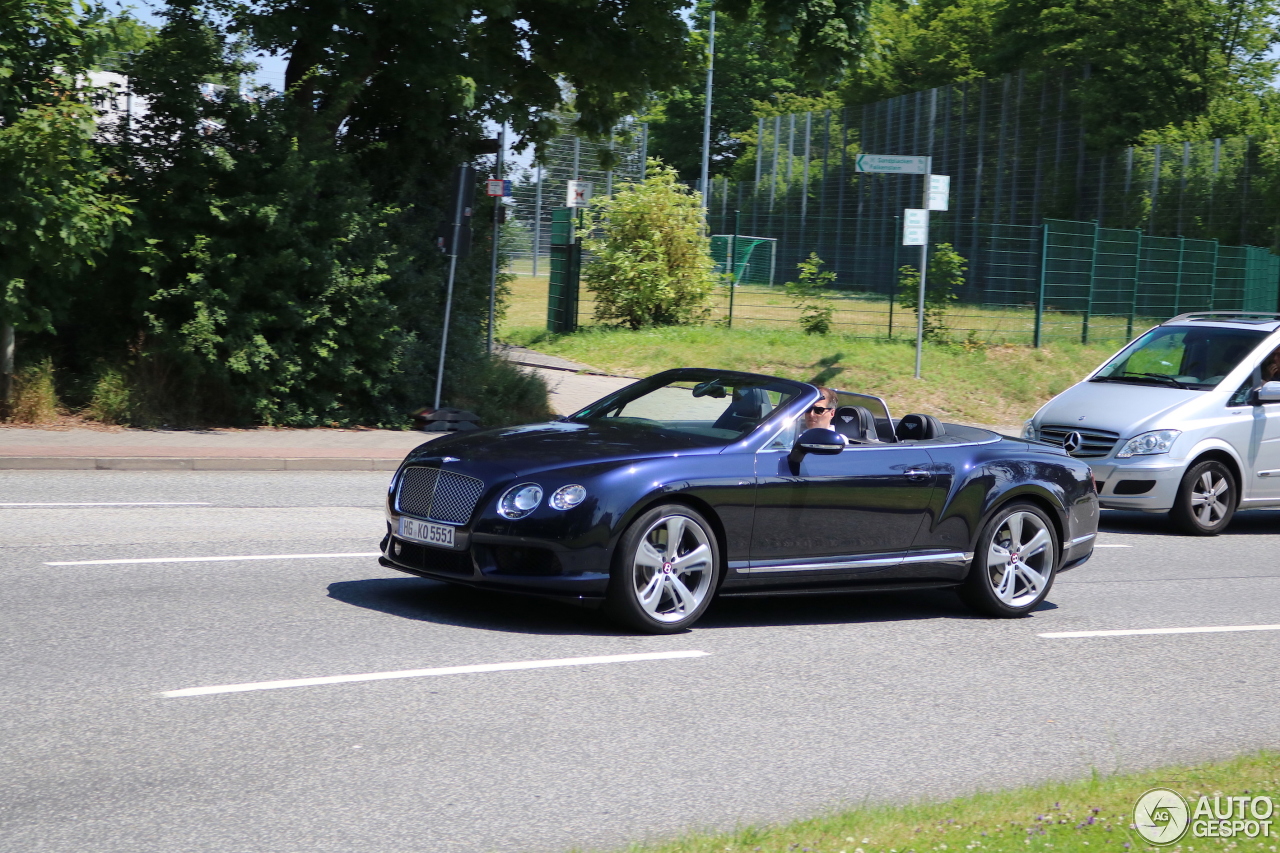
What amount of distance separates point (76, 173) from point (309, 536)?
6.82 meters

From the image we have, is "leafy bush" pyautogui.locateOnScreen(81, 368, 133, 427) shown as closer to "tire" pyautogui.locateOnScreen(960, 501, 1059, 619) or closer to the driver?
the driver

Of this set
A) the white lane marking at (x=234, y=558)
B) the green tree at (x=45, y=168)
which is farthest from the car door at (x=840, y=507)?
the green tree at (x=45, y=168)

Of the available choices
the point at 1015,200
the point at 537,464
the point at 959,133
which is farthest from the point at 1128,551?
the point at 959,133

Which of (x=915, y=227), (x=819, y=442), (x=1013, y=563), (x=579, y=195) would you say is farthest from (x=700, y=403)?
(x=579, y=195)

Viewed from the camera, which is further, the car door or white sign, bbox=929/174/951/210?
white sign, bbox=929/174/951/210

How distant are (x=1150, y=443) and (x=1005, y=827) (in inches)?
355

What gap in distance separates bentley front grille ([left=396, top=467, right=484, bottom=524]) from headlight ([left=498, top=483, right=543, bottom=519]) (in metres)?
0.15

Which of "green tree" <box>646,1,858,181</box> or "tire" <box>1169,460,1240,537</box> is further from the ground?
"green tree" <box>646,1,858,181</box>

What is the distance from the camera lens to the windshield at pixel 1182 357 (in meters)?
13.4

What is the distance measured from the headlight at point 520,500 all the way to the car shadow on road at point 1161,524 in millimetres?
7754

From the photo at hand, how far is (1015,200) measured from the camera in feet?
159

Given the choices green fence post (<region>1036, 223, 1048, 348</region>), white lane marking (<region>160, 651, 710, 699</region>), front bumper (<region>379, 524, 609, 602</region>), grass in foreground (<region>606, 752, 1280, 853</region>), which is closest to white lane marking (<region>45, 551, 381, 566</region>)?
front bumper (<region>379, 524, 609, 602</region>)

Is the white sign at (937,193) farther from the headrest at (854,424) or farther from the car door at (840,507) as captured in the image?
the car door at (840,507)

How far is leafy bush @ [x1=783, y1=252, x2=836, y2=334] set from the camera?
25766mm
